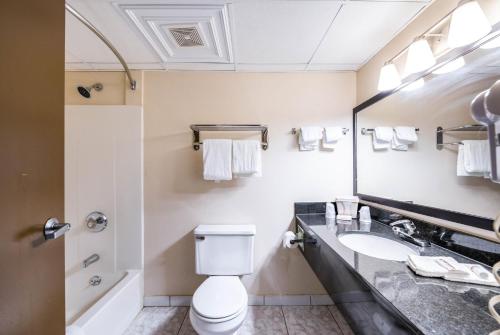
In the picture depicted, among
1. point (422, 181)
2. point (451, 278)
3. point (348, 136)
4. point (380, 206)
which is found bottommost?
point (451, 278)

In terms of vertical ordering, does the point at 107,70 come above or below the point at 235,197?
above

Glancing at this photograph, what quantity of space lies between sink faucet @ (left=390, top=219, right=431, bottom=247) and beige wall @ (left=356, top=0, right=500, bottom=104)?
972 millimetres

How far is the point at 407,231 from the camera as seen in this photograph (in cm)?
115

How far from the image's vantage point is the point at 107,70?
1714mm

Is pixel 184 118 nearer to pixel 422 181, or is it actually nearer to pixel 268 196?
pixel 268 196

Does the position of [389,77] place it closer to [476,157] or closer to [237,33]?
[476,157]

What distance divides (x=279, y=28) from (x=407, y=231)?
145 centimetres

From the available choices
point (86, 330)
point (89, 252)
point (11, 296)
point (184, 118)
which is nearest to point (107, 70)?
point (184, 118)

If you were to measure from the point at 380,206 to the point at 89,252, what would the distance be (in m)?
2.37

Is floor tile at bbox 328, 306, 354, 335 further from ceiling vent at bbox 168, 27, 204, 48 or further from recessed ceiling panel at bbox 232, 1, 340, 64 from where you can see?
ceiling vent at bbox 168, 27, 204, 48

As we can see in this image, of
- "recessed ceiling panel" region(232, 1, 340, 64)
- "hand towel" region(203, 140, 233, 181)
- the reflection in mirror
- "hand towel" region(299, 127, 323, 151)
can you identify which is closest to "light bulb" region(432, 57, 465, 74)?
the reflection in mirror

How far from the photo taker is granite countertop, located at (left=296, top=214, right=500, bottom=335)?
1.75 ft

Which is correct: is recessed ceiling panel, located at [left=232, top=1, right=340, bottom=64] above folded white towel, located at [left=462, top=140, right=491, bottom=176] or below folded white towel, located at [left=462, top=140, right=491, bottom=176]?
above

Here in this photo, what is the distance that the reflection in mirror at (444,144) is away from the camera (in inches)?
33.3
